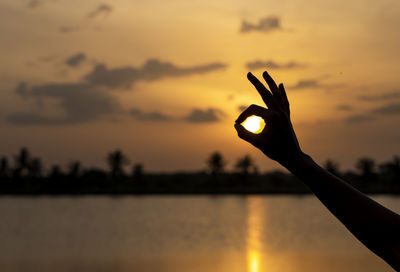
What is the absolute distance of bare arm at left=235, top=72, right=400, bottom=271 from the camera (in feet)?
4.69

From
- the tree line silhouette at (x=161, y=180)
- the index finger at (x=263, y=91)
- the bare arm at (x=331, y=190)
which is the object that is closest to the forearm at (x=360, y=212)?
the bare arm at (x=331, y=190)

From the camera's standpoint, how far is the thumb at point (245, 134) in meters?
1.69

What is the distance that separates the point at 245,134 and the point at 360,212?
1.43 feet

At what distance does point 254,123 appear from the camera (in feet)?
6.00

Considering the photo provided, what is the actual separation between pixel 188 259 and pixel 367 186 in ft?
451

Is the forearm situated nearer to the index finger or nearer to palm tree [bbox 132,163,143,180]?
the index finger

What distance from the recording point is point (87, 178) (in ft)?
564

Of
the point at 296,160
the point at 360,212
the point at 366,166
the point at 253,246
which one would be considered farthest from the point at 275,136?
the point at 366,166

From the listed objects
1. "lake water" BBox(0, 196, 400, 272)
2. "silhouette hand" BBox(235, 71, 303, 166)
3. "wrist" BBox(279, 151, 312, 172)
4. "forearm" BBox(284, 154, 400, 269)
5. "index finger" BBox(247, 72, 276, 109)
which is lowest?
"lake water" BBox(0, 196, 400, 272)

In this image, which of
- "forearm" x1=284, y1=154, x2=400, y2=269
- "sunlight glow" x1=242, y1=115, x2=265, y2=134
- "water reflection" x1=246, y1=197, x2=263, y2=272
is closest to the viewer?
"forearm" x1=284, y1=154, x2=400, y2=269

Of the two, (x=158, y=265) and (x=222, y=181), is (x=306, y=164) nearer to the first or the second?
(x=158, y=265)

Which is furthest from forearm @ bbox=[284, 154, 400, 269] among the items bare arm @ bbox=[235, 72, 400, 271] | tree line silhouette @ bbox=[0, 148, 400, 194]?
tree line silhouette @ bbox=[0, 148, 400, 194]

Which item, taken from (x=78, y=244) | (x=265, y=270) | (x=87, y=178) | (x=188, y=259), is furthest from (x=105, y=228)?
(x=87, y=178)

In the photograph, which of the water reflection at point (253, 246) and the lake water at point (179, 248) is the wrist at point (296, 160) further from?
the water reflection at point (253, 246)
